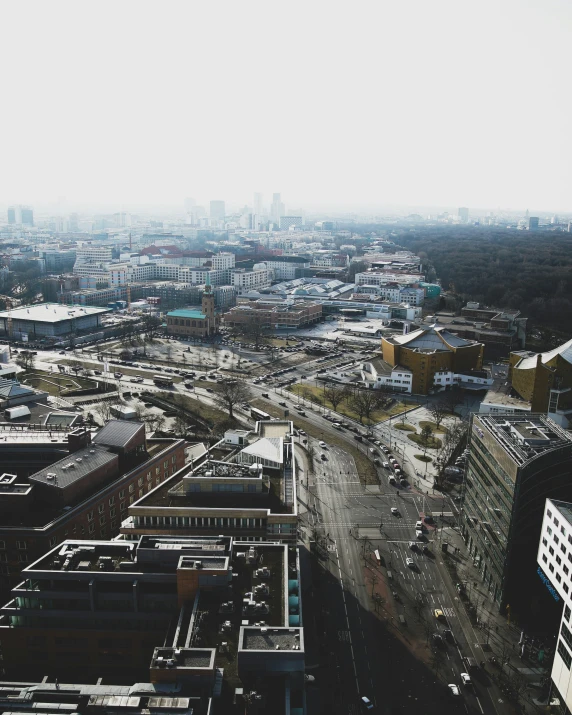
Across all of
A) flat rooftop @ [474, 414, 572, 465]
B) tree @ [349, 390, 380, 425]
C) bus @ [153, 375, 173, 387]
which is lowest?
bus @ [153, 375, 173, 387]

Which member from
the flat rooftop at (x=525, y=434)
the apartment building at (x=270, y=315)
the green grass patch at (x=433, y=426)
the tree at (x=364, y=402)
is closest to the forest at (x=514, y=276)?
the apartment building at (x=270, y=315)

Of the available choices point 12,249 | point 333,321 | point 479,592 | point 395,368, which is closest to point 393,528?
point 479,592

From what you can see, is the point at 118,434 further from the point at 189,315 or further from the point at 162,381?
the point at 189,315

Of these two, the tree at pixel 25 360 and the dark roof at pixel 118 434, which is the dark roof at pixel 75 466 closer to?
the dark roof at pixel 118 434

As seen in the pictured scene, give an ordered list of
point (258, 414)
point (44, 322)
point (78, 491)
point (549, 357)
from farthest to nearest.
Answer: point (44, 322) → point (549, 357) → point (258, 414) → point (78, 491)

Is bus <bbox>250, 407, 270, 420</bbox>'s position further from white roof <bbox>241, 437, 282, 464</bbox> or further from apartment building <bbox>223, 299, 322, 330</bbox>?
apartment building <bbox>223, 299, 322, 330</bbox>

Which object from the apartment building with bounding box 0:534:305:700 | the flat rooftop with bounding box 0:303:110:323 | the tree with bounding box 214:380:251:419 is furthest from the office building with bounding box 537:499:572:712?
the flat rooftop with bounding box 0:303:110:323

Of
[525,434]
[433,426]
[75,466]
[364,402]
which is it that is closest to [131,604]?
[75,466]
